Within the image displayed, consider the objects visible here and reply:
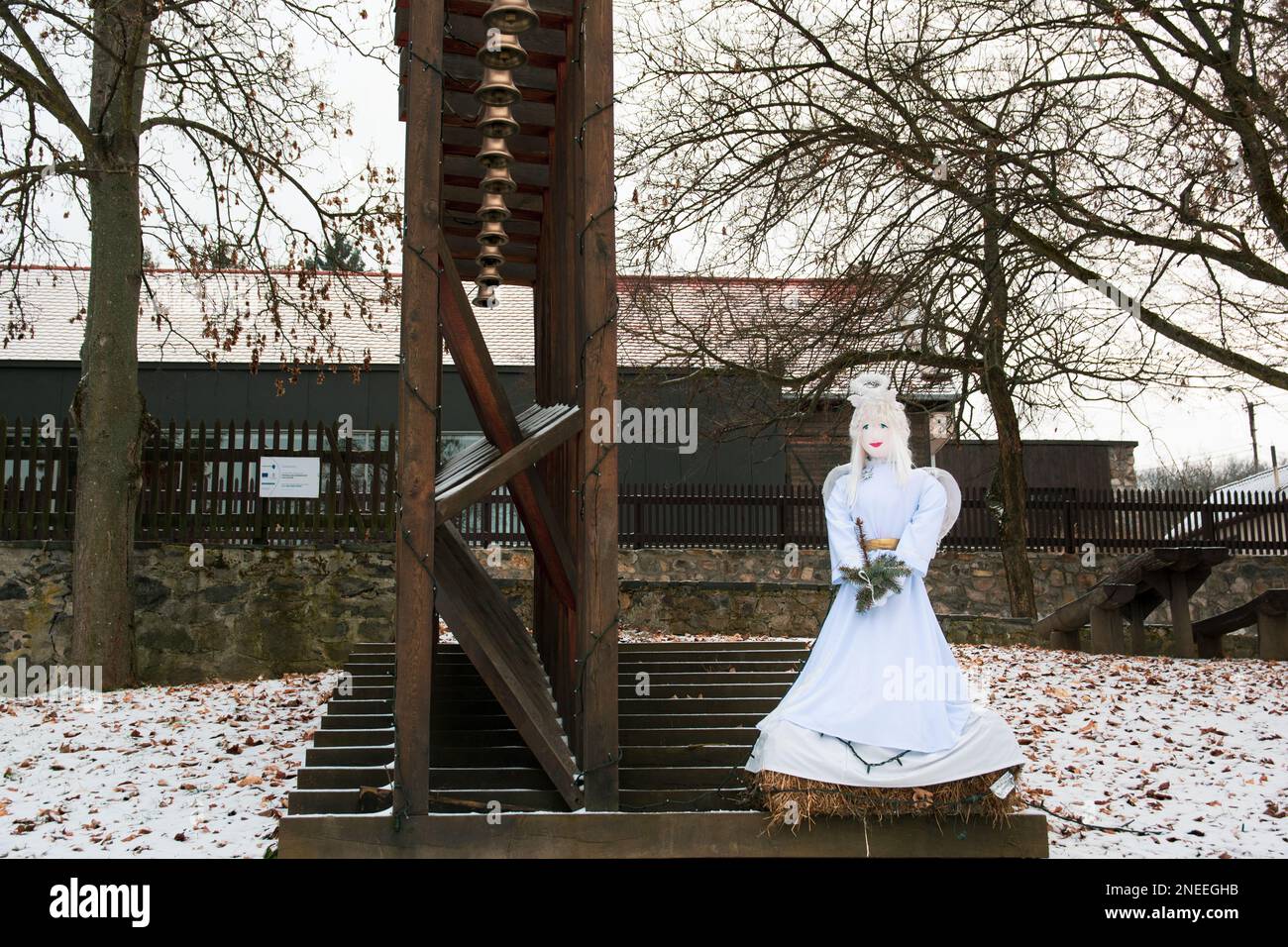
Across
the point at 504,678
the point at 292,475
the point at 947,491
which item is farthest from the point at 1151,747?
the point at 292,475

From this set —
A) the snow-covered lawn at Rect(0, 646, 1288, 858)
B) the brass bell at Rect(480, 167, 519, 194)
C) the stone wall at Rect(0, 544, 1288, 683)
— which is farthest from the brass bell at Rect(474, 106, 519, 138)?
the stone wall at Rect(0, 544, 1288, 683)

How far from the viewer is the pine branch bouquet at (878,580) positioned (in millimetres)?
4547

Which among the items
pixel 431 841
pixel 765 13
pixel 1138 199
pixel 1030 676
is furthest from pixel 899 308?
pixel 431 841

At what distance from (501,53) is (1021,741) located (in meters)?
5.91

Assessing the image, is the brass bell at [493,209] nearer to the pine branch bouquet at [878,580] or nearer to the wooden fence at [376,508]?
the pine branch bouquet at [878,580]

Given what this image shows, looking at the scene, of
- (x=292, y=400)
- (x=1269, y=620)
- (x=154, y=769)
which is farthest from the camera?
(x=292, y=400)

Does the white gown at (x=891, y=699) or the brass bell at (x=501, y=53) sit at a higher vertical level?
the brass bell at (x=501, y=53)

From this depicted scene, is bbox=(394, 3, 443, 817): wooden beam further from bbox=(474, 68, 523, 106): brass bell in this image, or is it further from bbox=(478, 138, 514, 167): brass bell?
bbox=(474, 68, 523, 106): brass bell

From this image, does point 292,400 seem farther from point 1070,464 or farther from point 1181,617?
point 1070,464

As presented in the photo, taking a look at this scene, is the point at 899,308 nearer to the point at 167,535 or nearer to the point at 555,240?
the point at 555,240

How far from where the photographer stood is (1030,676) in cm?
985

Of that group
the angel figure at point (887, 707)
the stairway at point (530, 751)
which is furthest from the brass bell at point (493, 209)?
the stairway at point (530, 751)

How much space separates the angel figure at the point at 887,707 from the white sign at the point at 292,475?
870 centimetres

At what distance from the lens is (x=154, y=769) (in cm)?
689
